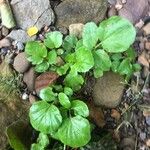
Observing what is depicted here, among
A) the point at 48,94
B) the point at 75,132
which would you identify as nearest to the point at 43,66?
the point at 48,94

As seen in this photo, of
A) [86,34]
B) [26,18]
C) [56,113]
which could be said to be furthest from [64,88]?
[26,18]

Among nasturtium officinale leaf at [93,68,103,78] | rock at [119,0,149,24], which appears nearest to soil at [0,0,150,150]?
rock at [119,0,149,24]

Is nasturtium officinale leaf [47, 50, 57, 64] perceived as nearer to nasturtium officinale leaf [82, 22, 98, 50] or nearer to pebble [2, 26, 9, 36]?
nasturtium officinale leaf [82, 22, 98, 50]

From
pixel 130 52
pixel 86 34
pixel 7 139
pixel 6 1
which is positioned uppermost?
pixel 6 1

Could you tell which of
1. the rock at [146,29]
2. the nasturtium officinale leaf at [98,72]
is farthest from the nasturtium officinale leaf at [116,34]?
the rock at [146,29]

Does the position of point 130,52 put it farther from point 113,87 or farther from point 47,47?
point 47,47

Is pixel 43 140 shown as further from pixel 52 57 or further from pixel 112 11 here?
pixel 112 11
